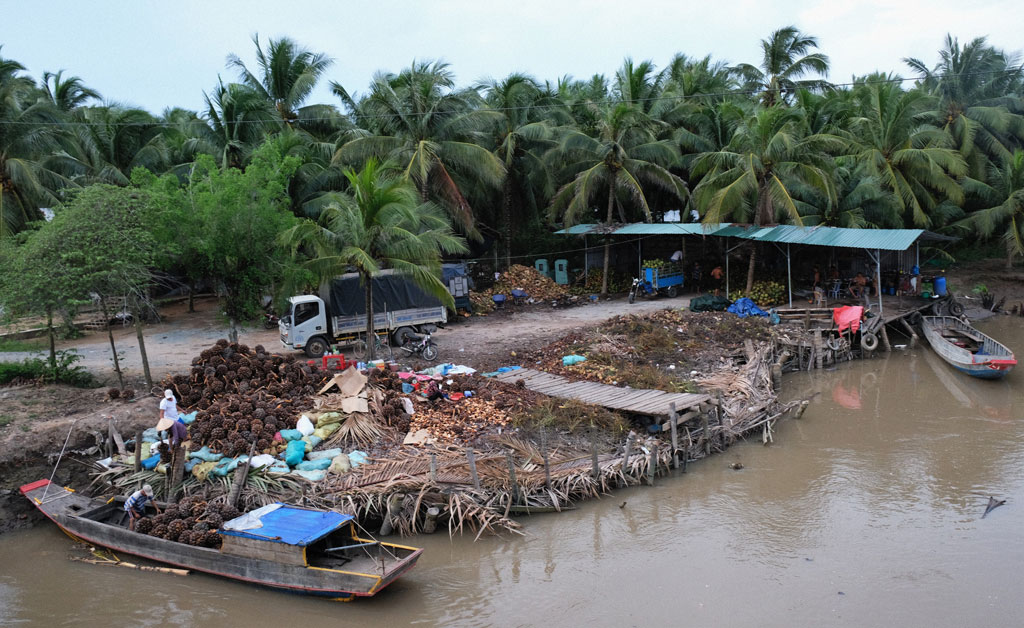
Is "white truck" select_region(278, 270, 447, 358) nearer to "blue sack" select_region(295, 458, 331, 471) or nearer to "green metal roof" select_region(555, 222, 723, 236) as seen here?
"blue sack" select_region(295, 458, 331, 471)

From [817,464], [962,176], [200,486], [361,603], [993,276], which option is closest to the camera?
[361,603]

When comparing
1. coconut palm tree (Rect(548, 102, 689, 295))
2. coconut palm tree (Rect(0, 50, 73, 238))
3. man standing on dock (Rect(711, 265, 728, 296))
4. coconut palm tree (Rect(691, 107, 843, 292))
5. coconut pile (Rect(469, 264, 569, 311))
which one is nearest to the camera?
coconut palm tree (Rect(0, 50, 73, 238))

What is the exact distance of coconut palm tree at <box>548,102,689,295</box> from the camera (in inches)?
1089

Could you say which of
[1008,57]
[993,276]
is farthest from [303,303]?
[1008,57]

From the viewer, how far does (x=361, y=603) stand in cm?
959

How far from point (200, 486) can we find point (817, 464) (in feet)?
38.4

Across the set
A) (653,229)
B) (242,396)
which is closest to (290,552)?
(242,396)

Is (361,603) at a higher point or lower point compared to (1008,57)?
lower

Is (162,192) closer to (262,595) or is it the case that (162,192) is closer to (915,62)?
(262,595)

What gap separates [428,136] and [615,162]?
7.70m

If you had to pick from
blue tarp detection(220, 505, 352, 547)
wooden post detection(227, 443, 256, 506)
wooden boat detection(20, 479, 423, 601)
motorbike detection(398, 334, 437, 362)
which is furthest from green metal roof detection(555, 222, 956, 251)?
wooden post detection(227, 443, 256, 506)

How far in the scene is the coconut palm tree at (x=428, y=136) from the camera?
81.1ft

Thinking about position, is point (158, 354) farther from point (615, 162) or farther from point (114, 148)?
point (615, 162)

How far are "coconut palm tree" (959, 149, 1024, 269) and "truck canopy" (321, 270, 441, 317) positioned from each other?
78.8ft
